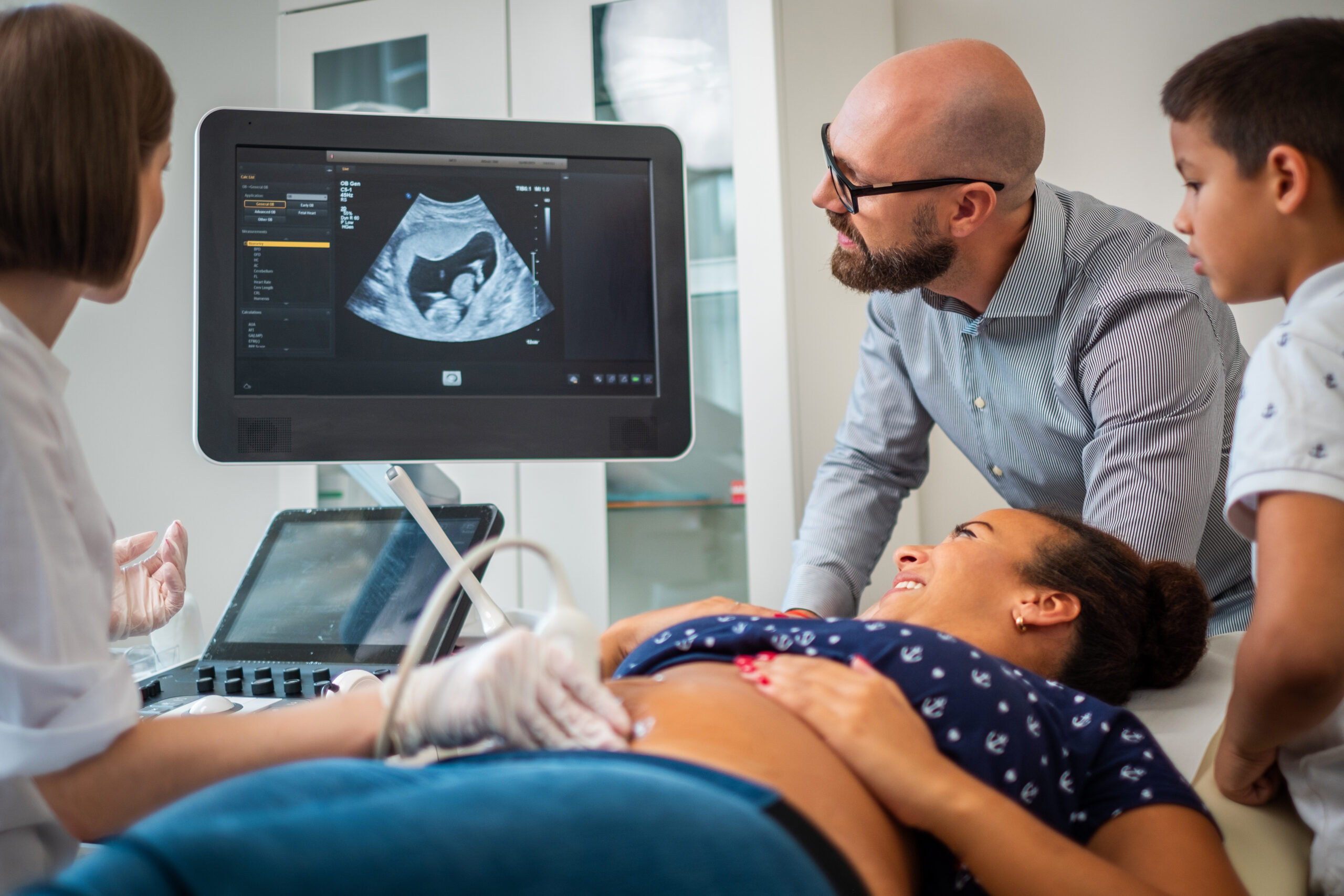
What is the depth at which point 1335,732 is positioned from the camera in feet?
3.28

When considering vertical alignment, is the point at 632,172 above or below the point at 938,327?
above

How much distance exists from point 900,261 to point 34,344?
55.0 inches

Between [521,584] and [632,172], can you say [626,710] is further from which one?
[521,584]

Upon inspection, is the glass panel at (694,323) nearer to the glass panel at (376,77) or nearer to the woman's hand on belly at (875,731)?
the glass panel at (376,77)

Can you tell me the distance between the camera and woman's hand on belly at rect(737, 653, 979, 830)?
34.2 inches

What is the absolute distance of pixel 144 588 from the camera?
1325 mm

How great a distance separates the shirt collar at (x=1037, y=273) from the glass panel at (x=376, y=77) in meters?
1.47

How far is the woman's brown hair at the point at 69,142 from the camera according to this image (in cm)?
80

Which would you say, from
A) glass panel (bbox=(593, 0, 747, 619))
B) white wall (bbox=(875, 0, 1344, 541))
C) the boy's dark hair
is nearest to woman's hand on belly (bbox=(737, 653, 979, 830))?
the boy's dark hair

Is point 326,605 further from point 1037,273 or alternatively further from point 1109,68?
point 1109,68

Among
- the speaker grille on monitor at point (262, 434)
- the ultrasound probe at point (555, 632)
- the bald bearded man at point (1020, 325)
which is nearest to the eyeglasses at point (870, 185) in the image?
the bald bearded man at point (1020, 325)

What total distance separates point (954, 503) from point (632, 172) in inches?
52.9

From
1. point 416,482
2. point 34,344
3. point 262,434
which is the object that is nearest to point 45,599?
point 34,344

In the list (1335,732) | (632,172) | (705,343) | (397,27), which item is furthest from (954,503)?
(397,27)
